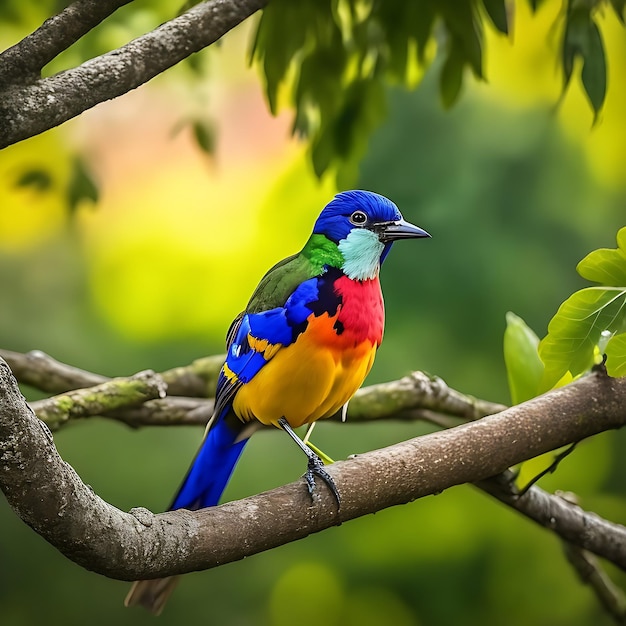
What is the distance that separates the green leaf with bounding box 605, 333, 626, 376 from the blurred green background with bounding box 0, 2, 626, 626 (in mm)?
1108

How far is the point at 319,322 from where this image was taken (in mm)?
883

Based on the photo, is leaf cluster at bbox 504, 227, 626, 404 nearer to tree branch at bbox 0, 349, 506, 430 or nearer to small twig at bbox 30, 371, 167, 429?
tree branch at bbox 0, 349, 506, 430

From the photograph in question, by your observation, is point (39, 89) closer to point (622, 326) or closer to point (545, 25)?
point (622, 326)

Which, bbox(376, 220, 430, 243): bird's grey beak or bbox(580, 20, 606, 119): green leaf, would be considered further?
bbox(580, 20, 606, 119): green leaf

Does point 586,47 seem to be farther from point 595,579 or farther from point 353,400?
point 595,579

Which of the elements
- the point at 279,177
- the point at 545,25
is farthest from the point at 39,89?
the point at 545,25

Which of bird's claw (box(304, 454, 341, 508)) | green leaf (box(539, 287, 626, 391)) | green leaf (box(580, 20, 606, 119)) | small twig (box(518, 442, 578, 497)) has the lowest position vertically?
bird's claw (box(304, 454, 341, 508))

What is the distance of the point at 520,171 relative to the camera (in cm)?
206

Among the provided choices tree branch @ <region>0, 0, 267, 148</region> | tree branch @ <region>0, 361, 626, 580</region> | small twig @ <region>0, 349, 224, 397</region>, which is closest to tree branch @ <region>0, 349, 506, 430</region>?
small twig @ <region>0, 349, 224, 397</region>

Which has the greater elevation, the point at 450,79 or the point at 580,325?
the point at 450,79

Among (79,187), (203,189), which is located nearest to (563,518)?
(79,187)

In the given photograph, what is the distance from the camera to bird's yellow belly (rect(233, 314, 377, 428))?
890mm

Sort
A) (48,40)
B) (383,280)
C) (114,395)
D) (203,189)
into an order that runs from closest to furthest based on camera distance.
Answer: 1. (48,40)
2. (114,395)
3. (383,280)
4. (203,189)

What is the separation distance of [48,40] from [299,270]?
30 cm
